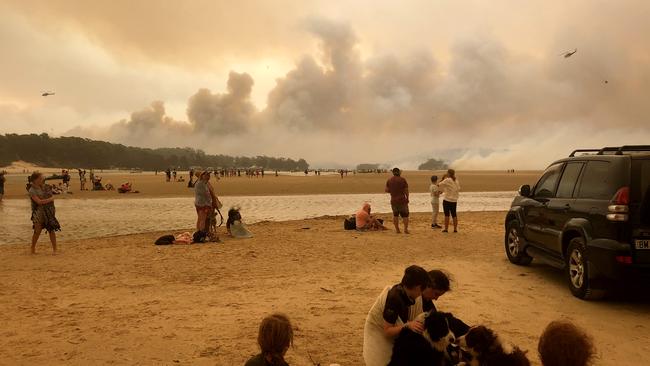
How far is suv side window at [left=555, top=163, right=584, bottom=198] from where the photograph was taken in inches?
306

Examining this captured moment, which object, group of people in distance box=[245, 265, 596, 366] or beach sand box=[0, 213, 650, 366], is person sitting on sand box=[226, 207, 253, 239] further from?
group of people in distance box=[245, 265, 596, 366]

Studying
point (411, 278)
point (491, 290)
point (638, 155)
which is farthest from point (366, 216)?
point (411, 278)

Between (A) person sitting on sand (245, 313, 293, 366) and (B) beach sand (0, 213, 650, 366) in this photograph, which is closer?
(A) person sitting on sand (245, 313, 293, 366)

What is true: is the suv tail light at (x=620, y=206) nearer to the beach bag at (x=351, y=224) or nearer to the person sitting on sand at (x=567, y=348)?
the person sitting on sand at (x=567, y=348)

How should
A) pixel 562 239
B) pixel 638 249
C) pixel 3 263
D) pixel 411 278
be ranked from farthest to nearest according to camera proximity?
pixel 3 263, pixel 562 239, pixel 638 249, pixel 411 278

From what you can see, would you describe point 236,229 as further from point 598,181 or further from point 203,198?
point 598,181

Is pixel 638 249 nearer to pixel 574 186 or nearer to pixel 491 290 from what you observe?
pixel 574 186

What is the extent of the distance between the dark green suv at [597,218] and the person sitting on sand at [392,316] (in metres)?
3.92

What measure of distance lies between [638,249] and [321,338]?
13.7 ft

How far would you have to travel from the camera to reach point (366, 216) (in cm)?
1548

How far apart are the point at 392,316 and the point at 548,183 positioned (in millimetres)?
6239

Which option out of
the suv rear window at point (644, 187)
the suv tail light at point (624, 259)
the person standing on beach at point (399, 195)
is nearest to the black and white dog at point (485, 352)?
the suv tail light at point (624, 259)

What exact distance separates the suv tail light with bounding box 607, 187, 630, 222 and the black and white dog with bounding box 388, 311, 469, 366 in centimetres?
378

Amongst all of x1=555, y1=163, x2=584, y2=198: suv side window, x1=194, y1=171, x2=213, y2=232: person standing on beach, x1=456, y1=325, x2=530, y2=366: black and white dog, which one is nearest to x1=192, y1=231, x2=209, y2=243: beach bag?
x1=194, y1=171, x2=213, y2=232: person standing on beach
